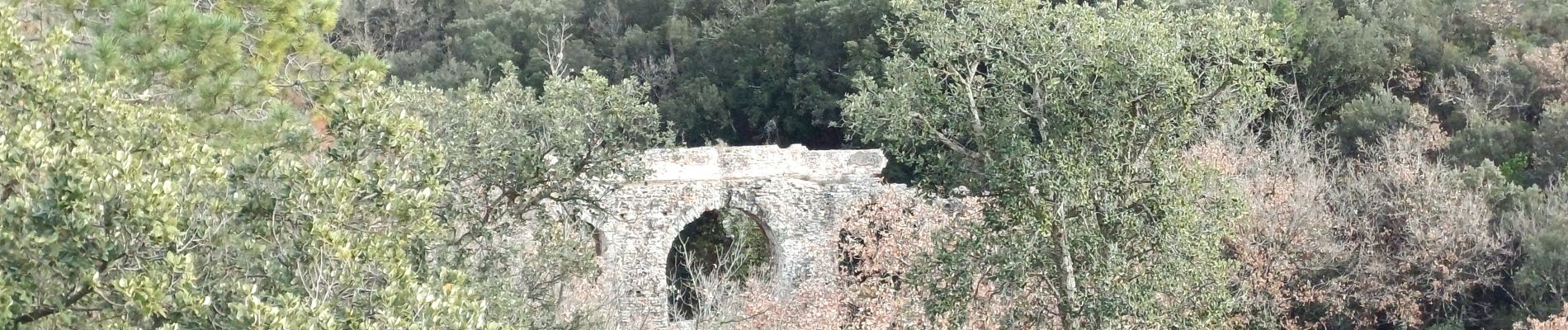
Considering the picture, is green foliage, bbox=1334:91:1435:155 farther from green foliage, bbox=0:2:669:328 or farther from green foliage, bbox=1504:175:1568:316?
green foliage, bbox=0:2:669:328

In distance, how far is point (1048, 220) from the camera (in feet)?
24.9

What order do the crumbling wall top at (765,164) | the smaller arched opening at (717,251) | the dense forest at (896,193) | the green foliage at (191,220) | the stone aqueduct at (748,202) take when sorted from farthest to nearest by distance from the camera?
the smaller arched opening at (717,251), the crumbling wall top at (765,164), the stone aqueduct at (748,202), the dense forest at (896,193), the green foliage at (191,220)

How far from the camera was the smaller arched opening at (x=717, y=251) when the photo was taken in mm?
19047

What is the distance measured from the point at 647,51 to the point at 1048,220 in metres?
23.4

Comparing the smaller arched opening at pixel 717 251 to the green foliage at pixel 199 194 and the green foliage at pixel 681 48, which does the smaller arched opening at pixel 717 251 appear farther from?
the green foliage at pixel 199 194

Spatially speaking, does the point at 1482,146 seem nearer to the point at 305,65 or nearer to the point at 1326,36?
the point at 1326,36

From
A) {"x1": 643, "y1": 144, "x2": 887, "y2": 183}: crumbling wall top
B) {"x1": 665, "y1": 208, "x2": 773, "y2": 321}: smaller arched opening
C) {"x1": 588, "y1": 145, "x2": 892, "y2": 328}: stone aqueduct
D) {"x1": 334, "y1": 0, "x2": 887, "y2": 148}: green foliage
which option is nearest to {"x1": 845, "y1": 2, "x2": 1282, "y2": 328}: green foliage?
{"x1": 588, "y1": 145, "x2": 892, "y2": 328}: stone aqueduct

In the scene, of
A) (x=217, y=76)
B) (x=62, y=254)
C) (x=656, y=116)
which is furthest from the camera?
(x=656, y=116)

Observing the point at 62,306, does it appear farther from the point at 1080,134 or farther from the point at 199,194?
the point at 1080,134

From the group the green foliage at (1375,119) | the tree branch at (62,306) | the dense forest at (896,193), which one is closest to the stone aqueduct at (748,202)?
the dense forest at (896,193)

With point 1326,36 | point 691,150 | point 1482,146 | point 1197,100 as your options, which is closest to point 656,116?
point 1197,100

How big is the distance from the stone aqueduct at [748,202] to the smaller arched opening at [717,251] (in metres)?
0.34

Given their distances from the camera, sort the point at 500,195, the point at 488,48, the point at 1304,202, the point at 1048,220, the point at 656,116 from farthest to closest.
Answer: the point at 488,48 < the point at 1304,202 < the point at 656,116 < the point at 500,195 < the point at 1048,220

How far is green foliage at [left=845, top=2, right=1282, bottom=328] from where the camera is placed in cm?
762
